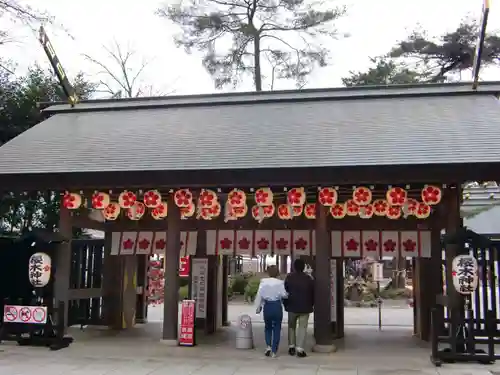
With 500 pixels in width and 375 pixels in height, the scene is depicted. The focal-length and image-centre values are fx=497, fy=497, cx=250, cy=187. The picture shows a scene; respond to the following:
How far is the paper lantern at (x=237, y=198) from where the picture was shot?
10.4 m

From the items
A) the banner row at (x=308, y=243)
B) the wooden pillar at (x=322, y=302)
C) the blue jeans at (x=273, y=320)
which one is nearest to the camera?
the blue jeans at (x=273, y=320)

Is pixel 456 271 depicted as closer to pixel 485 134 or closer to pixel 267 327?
pixel 485 134

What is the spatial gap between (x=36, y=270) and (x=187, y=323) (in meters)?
3.33

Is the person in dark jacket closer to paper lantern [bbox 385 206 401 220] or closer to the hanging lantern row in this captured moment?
the hanging lantern row

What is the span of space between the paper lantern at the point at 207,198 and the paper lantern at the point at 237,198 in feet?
1.40

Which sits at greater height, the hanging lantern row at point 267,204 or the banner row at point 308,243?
the hanging lantern row at point 267,204

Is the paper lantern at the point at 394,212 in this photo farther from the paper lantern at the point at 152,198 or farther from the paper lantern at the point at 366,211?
the paper lantern at the point at 152,198

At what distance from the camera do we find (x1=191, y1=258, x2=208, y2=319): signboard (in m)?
13.3

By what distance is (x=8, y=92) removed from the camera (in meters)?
18.3

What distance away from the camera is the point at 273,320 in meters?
9.51

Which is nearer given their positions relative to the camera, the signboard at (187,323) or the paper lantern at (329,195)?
the paper lantern at (329,195)

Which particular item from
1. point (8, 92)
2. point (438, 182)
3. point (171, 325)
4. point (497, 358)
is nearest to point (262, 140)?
point (438, 182)

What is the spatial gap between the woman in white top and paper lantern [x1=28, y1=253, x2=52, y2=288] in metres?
4.48

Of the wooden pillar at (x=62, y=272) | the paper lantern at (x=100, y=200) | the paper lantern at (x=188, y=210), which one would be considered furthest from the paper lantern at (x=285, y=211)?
the wooden pillar at (x=62, y=272)
